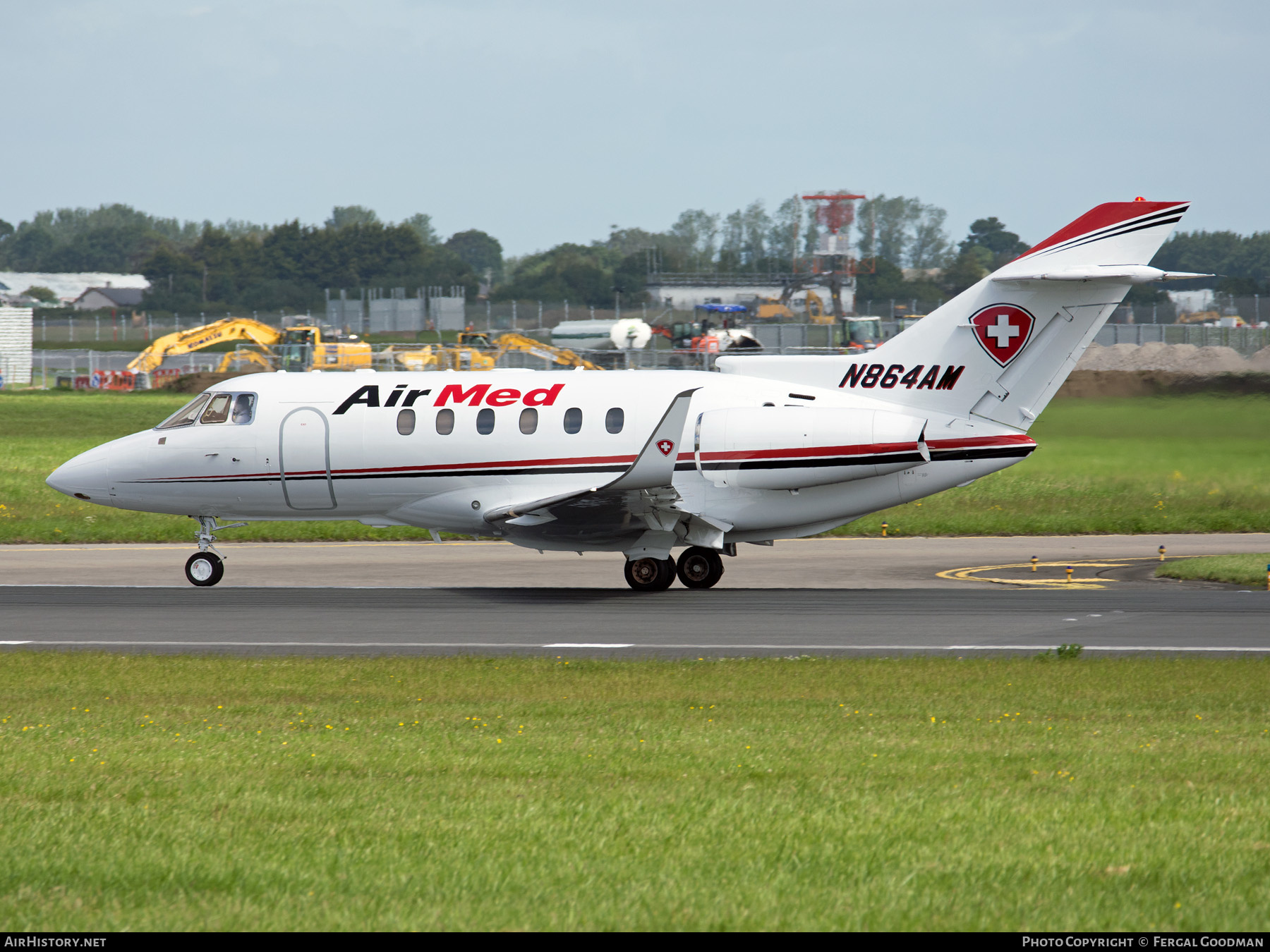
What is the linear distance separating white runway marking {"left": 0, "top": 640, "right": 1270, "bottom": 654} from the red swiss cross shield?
6.21 m

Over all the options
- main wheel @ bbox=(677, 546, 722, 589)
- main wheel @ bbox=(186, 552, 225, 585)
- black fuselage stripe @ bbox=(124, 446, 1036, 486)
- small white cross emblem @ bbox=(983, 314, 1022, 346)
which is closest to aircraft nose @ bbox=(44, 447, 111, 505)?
main wheel @ bbox=(186, 552, 225, 585)

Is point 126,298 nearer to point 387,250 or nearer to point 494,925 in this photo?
point 387,250

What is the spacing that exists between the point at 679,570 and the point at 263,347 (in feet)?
192

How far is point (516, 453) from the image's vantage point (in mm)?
21266

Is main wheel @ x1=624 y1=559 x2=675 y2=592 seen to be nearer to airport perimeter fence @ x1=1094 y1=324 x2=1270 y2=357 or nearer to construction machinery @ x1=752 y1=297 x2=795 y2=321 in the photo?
airport perimeter fence @ x1=1094 y1=324 x2=1270 y2=357

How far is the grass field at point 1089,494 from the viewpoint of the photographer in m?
27.3

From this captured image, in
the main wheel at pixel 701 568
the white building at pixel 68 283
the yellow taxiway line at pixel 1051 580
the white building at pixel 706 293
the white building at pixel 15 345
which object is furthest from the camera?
the white building at pixel 68 283

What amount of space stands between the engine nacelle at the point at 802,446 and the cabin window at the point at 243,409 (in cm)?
731

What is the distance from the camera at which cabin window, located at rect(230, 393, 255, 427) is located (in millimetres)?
22391

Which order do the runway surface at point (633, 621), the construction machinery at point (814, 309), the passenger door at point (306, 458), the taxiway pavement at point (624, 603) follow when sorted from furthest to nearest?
the construction machinery at point (814, 309), the passenger door at point (306, 458), the taxiway pavement at point (624, 603), the runway surface at point (633, 621)

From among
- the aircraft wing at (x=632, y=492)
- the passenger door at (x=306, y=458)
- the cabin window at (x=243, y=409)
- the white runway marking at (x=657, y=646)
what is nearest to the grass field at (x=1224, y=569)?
the white runway marking at (x=657, y=646)

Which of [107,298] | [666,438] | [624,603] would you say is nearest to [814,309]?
[624,603]

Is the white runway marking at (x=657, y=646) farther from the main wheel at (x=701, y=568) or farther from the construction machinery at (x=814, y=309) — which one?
the construction machinery at (x=814, y=309)
